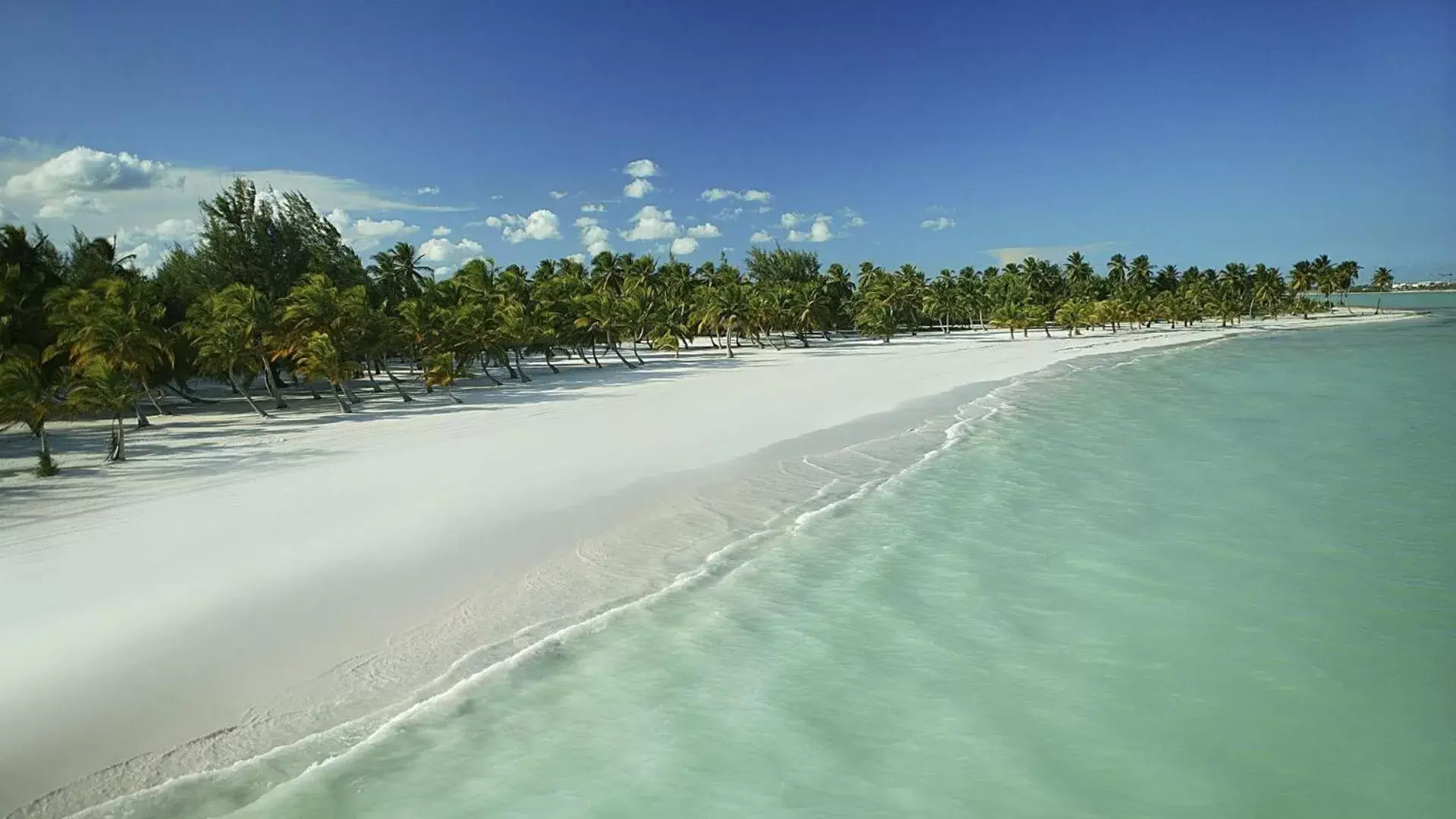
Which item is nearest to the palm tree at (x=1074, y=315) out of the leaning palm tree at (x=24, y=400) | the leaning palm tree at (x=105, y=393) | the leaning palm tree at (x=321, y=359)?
the leaning palm tree at (x=321, y=359)

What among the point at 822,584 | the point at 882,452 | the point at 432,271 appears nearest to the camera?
the point at 822,584

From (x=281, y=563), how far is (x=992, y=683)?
9.95 m

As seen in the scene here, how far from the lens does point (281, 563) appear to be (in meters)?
10.9

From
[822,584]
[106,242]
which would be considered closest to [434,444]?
[822,584]

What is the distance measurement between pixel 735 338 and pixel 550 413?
53860 mm

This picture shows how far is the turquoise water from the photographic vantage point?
21.1ft

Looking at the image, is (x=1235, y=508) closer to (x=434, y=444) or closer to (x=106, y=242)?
(x=434, y=444)

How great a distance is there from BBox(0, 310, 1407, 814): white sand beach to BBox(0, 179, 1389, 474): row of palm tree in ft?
8.92

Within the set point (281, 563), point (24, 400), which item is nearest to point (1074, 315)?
point (281, 563)

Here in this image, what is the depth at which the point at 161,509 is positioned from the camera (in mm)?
13867

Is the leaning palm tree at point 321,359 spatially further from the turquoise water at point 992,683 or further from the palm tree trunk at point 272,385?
the turquoise water at point 992,683

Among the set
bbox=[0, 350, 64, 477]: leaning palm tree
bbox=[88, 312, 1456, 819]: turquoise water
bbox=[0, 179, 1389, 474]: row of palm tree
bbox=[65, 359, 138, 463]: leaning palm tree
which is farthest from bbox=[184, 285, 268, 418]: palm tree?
bbox=[88, 312, 1456, 819]: turquoise water

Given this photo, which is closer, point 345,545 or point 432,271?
point 345,545

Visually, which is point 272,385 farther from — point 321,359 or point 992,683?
point 992,683
